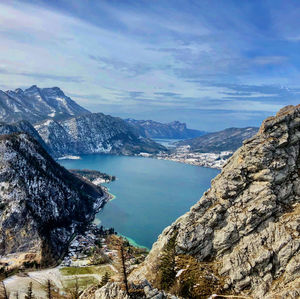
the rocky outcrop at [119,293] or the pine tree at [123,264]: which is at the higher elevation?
the pine tree at [123,264]

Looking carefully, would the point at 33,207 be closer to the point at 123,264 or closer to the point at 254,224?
the point at 254,224

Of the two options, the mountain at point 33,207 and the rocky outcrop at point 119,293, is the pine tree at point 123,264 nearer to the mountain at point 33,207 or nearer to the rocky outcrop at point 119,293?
the rocky outcrop at point 119,293

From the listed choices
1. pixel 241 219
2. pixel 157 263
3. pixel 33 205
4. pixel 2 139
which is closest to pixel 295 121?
pixel 241 219

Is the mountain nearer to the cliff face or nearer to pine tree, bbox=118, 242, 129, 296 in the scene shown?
the cliff face

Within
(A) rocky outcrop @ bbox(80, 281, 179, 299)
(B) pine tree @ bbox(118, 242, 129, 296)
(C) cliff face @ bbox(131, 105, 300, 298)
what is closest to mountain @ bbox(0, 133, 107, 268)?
(C) cliff face @ bbox(131, 105, 300, 298)

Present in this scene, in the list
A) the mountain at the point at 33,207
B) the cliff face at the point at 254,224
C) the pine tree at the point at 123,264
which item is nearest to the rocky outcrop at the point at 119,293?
the pine tree at the point at 123,264
